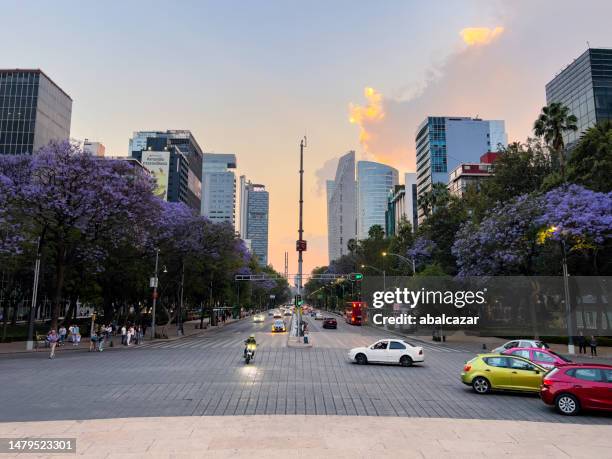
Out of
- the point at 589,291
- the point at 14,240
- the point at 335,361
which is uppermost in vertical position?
the point at 14,240

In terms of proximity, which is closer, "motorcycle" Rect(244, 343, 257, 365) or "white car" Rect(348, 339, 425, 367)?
"motorcycle" Rect(244, 343, 257, 365)

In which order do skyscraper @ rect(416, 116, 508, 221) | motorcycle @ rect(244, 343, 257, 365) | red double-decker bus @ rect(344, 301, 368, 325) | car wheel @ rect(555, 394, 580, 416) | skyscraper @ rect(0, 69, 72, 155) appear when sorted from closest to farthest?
car wheel @ rect(555, 394, 580, 416), motorcycle @ rect(244, 343, 257, 365), red double-decker bus @ rect(344, 301, 368, 325), skyscraper @ rect(0, 69, 72, 155), skyscraper @ rect(416, 116, 508, 221)

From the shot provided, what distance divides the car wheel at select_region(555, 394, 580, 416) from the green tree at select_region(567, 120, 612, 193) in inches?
1294

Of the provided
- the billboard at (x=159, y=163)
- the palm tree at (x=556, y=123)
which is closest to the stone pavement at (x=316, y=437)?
the palm tree at (x=556, y=123)

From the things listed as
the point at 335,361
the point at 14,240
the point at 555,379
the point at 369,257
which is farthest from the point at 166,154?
the point at 555,379

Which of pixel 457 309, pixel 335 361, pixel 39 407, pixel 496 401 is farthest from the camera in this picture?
pixel 457 309

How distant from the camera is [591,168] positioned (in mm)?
42094

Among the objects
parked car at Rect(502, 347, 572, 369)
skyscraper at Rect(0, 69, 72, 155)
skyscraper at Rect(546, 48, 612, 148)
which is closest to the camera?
parked car at Rect(502, 347, 572, 369)

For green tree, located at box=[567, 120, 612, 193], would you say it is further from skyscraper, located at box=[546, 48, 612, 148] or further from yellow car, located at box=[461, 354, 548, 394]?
skyscraper, located at box=[546, 48, 612, 148]

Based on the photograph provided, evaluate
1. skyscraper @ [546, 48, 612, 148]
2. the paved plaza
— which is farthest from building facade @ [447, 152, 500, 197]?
the paved plaza

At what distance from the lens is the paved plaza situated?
1329cm

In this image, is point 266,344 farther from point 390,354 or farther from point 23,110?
point 23,110

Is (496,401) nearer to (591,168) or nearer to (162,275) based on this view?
(591,168)

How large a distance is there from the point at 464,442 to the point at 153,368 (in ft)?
55.6
